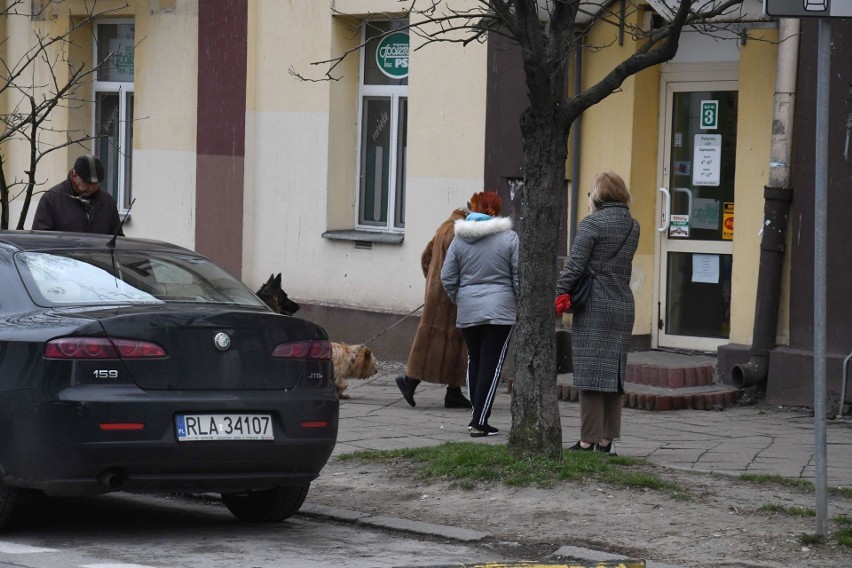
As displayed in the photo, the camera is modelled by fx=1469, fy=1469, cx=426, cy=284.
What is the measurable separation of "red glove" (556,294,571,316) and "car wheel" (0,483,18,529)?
3.71 metres

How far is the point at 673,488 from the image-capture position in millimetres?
8242

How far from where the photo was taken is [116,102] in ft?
61.7

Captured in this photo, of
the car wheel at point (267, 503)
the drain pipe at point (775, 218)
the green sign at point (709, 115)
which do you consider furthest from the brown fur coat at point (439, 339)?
the car wheel at point (267, 503)

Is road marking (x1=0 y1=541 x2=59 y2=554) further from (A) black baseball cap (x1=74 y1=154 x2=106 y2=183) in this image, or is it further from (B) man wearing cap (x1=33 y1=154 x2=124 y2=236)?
(A) black baseball cap (x1=74 y1=154 x2=106 y2=183)

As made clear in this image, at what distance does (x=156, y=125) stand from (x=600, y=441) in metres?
9.67

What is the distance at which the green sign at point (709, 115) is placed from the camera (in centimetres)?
1305

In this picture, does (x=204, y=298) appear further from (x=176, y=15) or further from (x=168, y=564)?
(x=176, y=15)

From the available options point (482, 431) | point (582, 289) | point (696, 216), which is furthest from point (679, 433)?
point (696, 216)

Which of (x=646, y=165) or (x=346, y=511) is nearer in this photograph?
(x=346, y=511)

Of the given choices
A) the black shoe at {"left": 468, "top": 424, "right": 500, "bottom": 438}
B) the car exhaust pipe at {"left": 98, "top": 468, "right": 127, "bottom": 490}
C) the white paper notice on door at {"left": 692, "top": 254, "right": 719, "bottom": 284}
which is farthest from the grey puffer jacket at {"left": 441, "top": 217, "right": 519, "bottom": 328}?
the car exhaust pipe at {"left": 98, "top": 468, "right": 127, "bottom": 490}

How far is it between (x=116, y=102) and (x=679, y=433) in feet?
34.3

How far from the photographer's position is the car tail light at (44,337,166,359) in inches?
269

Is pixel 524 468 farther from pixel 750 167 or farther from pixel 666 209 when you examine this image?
pixel 666 209

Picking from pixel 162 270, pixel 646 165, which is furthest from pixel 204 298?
pixel 646 165
